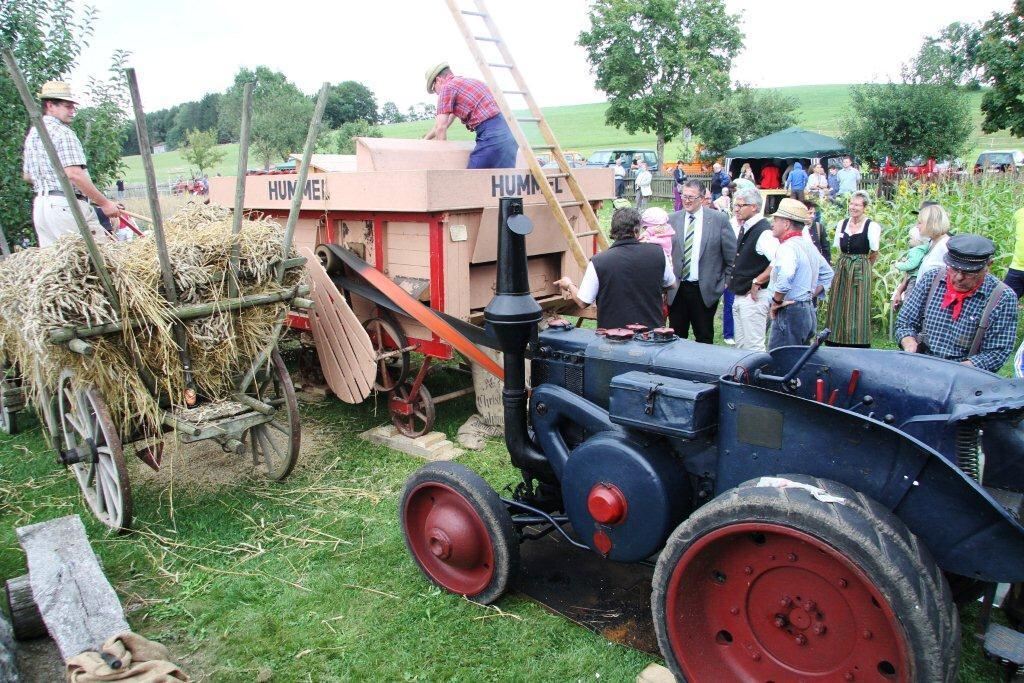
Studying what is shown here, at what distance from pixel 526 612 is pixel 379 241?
300 cm

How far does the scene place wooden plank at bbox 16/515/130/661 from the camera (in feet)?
9.20

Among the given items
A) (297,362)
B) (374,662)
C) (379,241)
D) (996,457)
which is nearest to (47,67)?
(297,362)

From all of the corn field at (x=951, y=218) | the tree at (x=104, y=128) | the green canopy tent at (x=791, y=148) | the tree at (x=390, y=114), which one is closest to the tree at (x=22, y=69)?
the tree at (x=104, y=128)

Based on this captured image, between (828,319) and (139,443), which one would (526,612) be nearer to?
(139,443)

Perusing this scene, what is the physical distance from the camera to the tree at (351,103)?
62125 millimetres

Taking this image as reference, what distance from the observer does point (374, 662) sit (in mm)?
3002

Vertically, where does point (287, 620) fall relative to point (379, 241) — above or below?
below

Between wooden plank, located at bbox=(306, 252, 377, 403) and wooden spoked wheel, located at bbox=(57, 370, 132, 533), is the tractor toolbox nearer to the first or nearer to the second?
wooden plank, located at bbox=(306, 252, 377, 403)

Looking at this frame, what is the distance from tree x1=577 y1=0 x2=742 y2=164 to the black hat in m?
33.1

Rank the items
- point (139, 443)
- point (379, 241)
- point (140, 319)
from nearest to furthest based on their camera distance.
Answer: point (140, 319)
point (139, 443)
point (379, 241)

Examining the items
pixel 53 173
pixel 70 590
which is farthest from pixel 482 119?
pixel 70 590

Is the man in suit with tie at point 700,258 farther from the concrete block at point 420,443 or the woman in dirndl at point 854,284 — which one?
the concrete block at point 420,443

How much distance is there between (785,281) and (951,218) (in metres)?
4.83

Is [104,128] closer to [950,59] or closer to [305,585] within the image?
[305,585]
